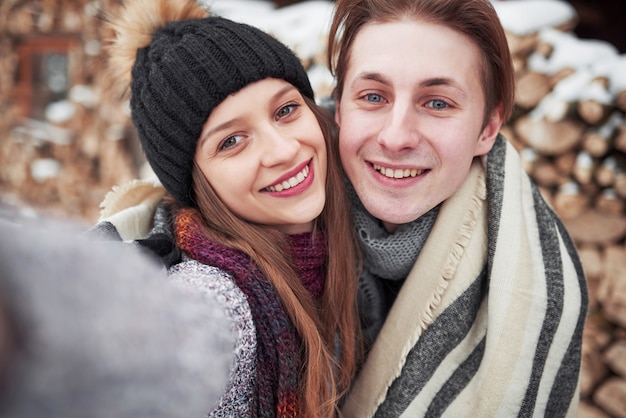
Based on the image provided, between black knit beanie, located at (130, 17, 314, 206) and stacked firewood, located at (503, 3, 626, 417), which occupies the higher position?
black knit beanie, located at (130, 17, 314, 206)

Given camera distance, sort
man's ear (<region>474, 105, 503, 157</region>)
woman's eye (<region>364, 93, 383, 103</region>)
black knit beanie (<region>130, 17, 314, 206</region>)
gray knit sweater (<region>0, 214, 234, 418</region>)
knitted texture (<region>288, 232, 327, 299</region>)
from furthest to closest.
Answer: man's ear (<region>474, 105, 503, 157</region>), woman's eye (<region>364, 93, 383, 103</region>), knitted texture (<region>288, 232, 327, 299</region>), black knit beanie (<region>130, 17, 314, 206</region>), gray knit sweater (<region>0, 214, 234, 418</region>)

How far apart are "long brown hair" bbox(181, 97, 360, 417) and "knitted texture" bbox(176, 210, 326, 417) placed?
0.11 feet

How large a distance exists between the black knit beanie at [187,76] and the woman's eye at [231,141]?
0.23 ft

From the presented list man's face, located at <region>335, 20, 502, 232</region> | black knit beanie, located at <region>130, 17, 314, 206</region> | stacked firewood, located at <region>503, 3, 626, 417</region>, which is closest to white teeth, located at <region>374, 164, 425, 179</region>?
man's face, located at <region>335, 20, 502, 232</region>

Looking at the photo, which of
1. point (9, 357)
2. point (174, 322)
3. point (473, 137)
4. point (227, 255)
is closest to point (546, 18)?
point (473, 137)

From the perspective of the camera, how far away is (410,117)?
1431 mm

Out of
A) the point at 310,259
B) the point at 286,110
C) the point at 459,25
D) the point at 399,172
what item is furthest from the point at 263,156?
the point at 459,25

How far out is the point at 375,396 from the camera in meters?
1.48

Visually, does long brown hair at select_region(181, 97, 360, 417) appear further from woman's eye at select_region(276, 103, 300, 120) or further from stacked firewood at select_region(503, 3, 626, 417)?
stacked firewood at select_region(503, 3, 626, 417)

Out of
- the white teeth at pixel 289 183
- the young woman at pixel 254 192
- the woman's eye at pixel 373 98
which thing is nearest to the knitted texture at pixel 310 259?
the young woman at pixel 254 192

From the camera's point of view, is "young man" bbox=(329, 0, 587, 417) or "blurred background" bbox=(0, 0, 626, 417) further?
"blurred background" bbox=(0, 0, 626, 417)

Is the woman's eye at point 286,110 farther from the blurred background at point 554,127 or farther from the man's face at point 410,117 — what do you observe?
the blurred background at point 554,127

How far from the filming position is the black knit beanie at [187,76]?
4.26 ft

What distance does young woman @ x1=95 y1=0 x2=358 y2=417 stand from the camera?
3.83 ft
